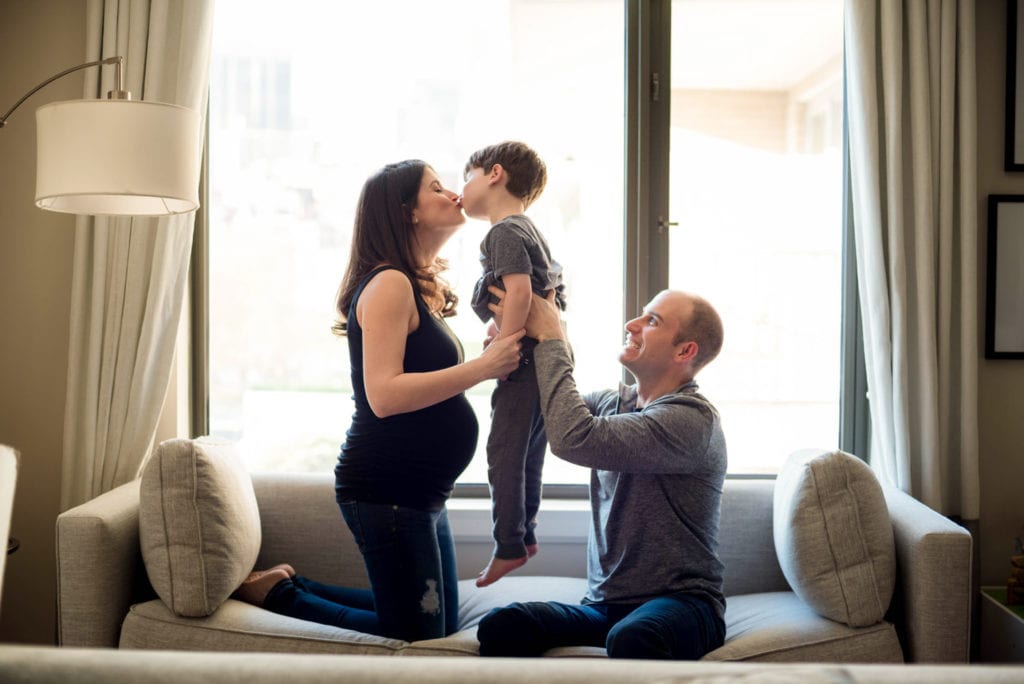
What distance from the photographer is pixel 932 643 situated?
7.37 feet

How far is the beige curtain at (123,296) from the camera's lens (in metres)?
2.86

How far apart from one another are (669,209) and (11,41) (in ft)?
7.46

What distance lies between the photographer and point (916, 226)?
2.88 meters

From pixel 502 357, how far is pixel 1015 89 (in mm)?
2057

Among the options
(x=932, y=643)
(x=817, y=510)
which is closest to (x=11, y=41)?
(x=817, y=510)

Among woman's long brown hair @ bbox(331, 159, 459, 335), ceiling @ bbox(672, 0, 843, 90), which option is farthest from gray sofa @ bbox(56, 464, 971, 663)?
ceiling @ bbox(672, 0, 843, 90)

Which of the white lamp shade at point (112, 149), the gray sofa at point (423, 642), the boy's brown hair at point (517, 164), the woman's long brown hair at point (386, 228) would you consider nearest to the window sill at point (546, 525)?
the gray sofa at point (423, 642)

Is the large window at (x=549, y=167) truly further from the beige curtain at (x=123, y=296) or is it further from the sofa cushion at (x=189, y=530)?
the sofa cushion at (x=189, y=530)

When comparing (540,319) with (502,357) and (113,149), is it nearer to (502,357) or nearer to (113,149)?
(502,357)

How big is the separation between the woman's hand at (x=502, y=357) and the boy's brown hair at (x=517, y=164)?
1.29 ft

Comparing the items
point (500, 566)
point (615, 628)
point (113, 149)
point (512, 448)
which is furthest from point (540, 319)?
point (113, 149)

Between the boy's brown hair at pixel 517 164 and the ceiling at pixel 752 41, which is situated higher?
the ceiling at pixel 752 41

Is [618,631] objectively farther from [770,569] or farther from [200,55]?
[200,55]

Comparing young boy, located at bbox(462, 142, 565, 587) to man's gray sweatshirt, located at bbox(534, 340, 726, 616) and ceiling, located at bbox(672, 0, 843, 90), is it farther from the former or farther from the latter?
ceiling, located at bbox(672, 0, 843, 90)
